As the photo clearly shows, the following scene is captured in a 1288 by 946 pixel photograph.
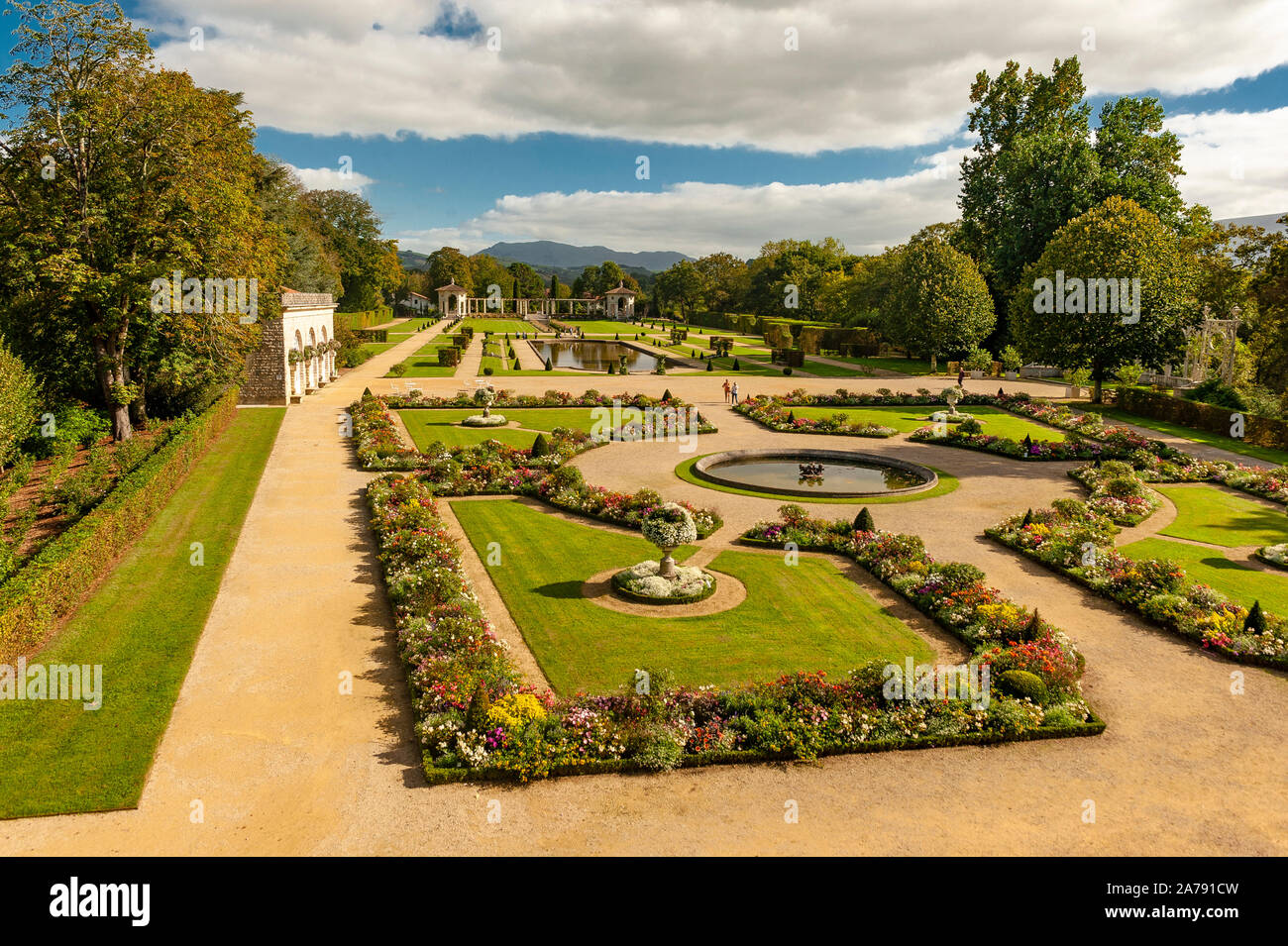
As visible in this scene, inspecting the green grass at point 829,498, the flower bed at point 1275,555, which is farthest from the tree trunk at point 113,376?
the flower bed at point 1275,555

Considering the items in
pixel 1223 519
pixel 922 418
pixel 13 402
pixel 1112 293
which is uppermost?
pixel 1112 293

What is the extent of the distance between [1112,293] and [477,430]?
3742 centimetres

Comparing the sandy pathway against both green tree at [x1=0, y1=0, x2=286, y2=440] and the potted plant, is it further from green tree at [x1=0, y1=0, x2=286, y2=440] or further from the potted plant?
the potted plant

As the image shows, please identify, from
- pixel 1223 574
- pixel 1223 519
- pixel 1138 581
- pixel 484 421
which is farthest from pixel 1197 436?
pixel 484 421

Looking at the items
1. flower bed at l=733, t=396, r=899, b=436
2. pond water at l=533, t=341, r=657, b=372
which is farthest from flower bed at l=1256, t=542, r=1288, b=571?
pond water at l=533, t=341, r=657, b=372

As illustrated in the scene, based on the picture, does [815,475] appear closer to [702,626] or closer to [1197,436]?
[702,626]

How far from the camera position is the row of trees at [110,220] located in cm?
2820

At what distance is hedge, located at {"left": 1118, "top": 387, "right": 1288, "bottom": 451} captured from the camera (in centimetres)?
3594

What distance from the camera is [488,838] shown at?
984 centimetres

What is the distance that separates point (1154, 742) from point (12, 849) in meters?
16.7

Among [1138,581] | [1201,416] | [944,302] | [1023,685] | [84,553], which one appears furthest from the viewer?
[944,302]

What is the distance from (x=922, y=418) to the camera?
44312mm

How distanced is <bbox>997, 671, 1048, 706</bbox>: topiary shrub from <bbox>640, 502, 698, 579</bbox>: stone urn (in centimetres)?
753
